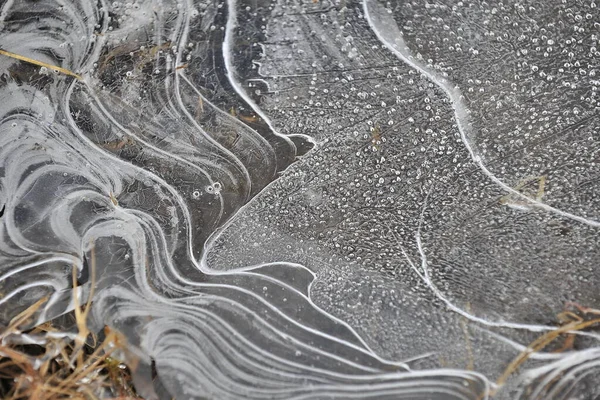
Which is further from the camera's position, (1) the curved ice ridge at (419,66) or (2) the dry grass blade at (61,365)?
(1) the curved ice ridge at (419,66)

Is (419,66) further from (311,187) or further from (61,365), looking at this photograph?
(61,365)

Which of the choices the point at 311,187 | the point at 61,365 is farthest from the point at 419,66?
the point at 61,365

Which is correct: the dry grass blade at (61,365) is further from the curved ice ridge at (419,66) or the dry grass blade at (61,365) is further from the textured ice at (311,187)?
the curved ice ridge at (419,66)

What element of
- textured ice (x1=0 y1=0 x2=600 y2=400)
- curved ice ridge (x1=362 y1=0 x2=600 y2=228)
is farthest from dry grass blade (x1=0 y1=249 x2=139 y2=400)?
curved ice ridge (x1=362 y1=0 x2=600 y2=228)

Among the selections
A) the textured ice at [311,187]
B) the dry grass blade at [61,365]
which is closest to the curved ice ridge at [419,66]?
the textured ice at [311,187]

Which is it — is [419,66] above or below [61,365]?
above

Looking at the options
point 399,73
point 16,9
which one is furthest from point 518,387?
point 16,9

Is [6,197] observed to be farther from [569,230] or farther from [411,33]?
[569,230]

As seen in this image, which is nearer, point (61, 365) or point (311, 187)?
point (61, 365)
